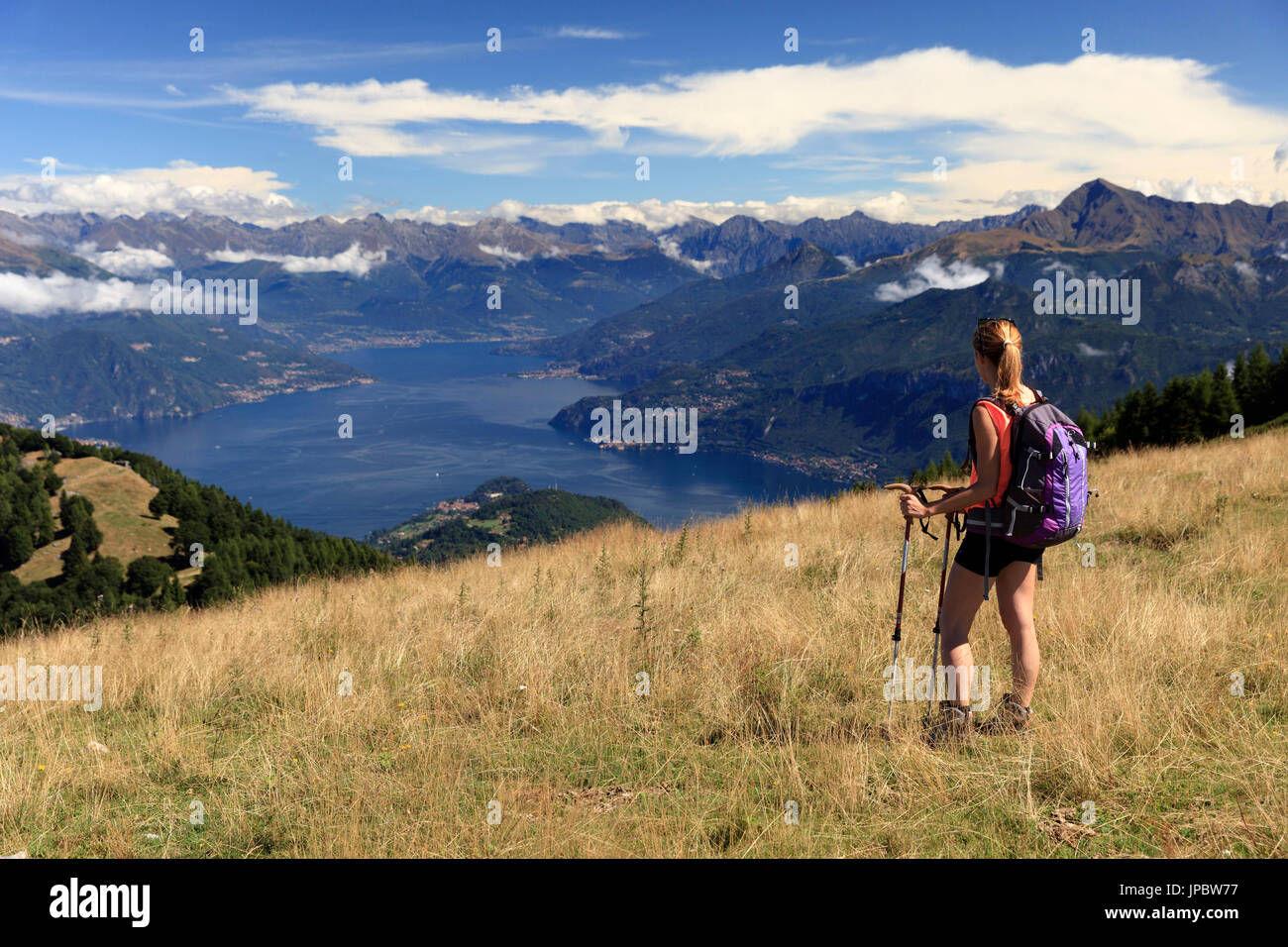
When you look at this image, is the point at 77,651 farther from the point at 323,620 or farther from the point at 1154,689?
the point at 1154,689

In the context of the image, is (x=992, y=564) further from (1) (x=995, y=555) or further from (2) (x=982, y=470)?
(2) (x=982, y=470)

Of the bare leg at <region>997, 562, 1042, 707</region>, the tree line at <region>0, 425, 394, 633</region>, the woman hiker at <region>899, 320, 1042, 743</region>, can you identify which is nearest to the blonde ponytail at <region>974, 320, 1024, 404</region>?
the woman hiker at <region>899, 320, 1042, 743</region>

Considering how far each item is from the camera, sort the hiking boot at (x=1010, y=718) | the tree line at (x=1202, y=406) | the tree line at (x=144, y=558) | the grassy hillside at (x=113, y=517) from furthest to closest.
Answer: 1. the grassy hillside at (x=113, y=517)
2. the tree line at (x=144, y=558)
3. the tree line at (x=1202, y=406)
4. the hiking boot at (x=1010, y=718)

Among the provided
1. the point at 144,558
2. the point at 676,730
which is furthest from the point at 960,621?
the point at 144,558

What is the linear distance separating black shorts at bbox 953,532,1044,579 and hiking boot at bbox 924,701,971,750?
932mm

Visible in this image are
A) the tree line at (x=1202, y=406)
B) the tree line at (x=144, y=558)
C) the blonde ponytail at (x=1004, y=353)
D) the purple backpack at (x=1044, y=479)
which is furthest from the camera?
the tree line at (x=144, y=558)

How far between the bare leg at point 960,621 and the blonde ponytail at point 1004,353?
1177 millimetres

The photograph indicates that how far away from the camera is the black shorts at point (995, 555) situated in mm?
4316

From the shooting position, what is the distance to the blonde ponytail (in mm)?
4312

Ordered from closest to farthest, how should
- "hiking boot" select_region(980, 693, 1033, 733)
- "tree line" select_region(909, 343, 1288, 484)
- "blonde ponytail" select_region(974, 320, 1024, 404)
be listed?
"blonde ponytail" select_region(974, 320, 1024, 404) → "hiking boot" select_region(980, 693, 1033, 733) → "tree line" select_region(909, 343, 1288, 484)

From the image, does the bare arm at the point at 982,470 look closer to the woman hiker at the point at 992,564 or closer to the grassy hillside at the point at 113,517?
the woman hiker at the point at 992,564

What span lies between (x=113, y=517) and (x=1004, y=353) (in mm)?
111113

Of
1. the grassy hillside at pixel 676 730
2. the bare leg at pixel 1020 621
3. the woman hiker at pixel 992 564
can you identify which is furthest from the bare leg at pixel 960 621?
the grassy hillside at pixel 676 730

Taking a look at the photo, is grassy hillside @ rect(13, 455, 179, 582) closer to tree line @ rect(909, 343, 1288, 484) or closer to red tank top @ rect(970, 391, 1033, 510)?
tree line @ rect(909, 343, 1288, 484)
